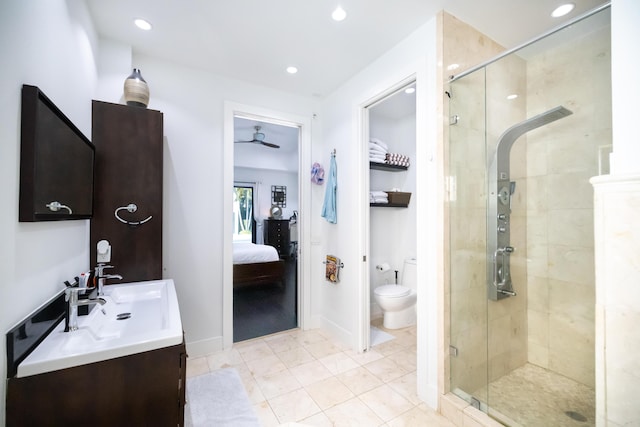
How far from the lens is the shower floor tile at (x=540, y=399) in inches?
63.2

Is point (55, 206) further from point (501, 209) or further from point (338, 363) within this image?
point (501, 209)

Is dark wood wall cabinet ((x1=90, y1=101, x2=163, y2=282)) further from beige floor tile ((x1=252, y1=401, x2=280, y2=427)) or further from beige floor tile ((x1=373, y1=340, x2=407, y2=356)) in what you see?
beige floor tile ((x1=373, y1=340, x2=407, y2=356))

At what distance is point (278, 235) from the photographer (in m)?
6.96

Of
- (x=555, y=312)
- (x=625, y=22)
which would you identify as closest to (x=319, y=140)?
(x=625, y=22)

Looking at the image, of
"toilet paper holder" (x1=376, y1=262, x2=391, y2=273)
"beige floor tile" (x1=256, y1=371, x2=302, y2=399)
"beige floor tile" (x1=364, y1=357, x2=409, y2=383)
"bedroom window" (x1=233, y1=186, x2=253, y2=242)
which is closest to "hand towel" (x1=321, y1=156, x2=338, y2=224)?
"toilet paper holder" (x1=376, y1=262, x2=391, y2=273)

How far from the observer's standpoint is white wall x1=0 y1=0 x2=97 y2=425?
35.8 inches

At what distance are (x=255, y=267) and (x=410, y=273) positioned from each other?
8.38ft

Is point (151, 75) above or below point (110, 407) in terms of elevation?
above

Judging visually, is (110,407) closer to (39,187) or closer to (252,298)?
(39,187)

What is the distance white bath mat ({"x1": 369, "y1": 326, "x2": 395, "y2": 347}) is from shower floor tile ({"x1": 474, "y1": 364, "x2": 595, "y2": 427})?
3.54 ft

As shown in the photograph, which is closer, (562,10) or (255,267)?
(562,10)

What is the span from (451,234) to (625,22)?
1.25 m

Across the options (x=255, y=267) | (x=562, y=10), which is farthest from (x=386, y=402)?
(x=255, y=267)

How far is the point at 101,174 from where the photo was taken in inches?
74.7
